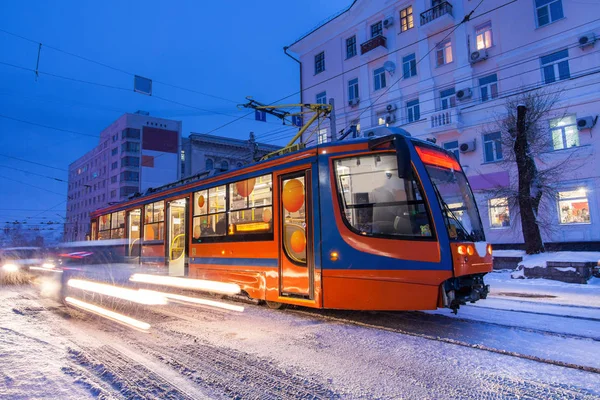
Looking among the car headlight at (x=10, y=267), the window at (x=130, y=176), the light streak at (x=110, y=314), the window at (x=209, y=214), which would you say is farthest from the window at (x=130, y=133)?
the window at (x=209, y=214)

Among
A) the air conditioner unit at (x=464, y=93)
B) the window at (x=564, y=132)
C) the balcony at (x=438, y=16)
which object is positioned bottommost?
the window at (x=564, y=132)

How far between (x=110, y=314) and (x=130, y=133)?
227 ft

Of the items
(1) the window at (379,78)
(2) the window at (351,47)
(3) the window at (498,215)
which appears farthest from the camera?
(2) the window at (351,47)

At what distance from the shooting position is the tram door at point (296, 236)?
6.49 meters

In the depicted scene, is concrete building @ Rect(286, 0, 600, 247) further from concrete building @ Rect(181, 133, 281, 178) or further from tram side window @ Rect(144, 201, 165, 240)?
concrete building @ Rect(181, 133, 281, 178)

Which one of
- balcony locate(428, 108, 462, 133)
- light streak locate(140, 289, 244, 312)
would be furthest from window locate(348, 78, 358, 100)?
light streak locate(140, 289, 244, 312)

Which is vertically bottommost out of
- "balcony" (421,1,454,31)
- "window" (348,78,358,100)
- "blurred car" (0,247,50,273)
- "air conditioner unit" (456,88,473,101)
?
"blurred car" (0,247,50,273)

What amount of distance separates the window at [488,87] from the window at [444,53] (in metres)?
2.43

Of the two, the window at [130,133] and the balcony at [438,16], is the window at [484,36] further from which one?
the window at [130,133]

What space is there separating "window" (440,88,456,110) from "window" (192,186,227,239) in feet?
54.7

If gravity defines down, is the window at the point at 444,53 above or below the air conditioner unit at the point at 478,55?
above

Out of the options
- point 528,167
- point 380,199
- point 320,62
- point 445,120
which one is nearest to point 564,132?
point 528,167

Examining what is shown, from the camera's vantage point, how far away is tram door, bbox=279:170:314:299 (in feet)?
21.3

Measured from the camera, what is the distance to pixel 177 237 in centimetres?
1054
